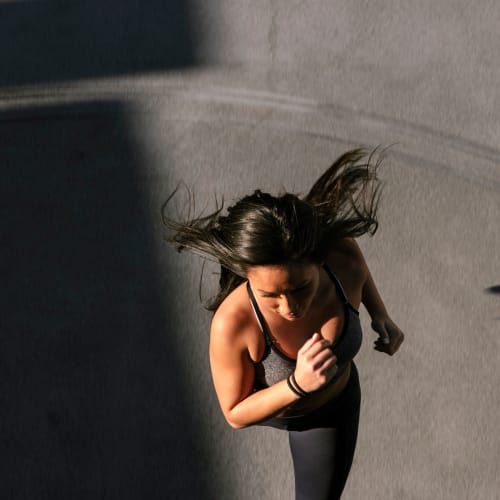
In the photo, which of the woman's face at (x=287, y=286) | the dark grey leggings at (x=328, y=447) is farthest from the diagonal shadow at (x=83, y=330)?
the woman's face at (x=287, y=286)

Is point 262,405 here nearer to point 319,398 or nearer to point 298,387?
point 298,387

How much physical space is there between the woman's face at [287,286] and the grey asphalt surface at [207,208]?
1.61m

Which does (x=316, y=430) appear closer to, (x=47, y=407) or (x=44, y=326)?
(x=47, y=407)

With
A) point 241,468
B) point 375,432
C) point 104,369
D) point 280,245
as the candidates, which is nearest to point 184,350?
point 104,369

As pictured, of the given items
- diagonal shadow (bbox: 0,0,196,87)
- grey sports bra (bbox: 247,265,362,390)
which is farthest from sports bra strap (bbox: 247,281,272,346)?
diagonal shadow (bbox: 0,0,196,87)

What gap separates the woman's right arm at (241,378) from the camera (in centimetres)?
225

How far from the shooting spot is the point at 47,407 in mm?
3867

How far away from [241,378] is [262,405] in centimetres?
11

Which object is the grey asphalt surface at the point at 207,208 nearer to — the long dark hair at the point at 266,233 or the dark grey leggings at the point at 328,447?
the dark grey leggings at the point at 328,447

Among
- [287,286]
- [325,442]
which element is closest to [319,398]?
[325,442]

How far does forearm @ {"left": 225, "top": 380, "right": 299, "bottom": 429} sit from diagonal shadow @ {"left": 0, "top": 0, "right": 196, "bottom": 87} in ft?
11.9

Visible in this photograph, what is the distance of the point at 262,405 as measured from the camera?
94.2 inches

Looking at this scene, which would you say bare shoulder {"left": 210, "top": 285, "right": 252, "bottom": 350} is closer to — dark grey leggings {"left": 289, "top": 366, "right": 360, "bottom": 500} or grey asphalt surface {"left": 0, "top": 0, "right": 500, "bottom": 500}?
dark grey leggings {"left": 289, "top": 366, "right": 360, "bottom": 500}

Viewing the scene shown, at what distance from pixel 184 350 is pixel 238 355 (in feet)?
5.58
